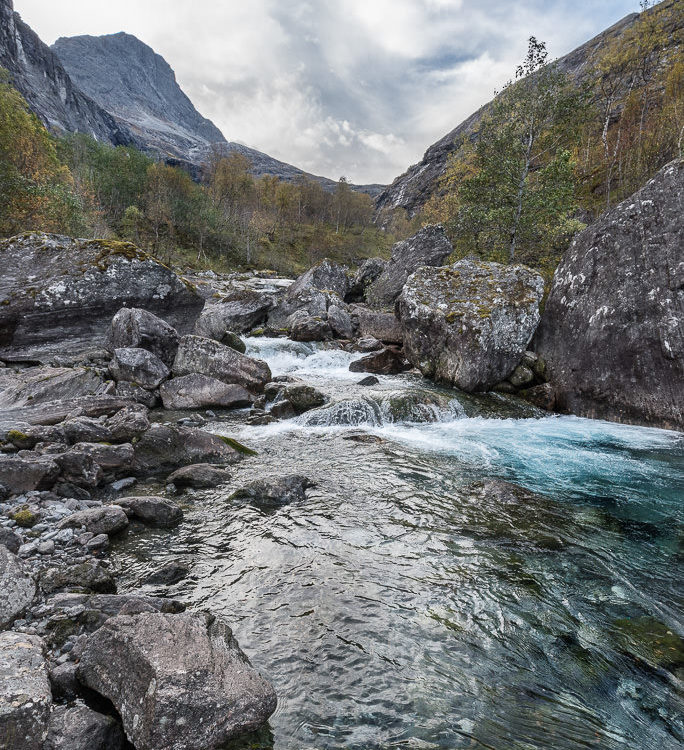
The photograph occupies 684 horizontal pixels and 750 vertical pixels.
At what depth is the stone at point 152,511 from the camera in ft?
24.5

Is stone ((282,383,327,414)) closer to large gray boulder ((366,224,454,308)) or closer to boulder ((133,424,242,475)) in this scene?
boulder ((133,424,242,475))

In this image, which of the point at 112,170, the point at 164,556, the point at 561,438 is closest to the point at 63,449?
the point at 164,556

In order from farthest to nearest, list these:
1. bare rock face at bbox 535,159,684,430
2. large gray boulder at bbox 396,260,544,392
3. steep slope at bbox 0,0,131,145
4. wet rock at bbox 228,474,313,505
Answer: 1. steep slope at bbox 0,0,131,145
2. large gray boulder at bbox 396,260,544,392
3. bare rock face at bbox 535,159,684,430
4. wet rock at bbox 228,474,313,505

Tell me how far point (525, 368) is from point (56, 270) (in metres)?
21.3

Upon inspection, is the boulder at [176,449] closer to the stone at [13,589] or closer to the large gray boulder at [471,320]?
the stone at [13,589]

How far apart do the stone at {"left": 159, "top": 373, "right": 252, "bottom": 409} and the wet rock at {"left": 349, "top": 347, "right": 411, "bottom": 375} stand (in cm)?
787

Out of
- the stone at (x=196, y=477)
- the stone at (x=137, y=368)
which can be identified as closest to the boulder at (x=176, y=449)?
the stone at (x=196, y=477)

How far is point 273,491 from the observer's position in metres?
8.72

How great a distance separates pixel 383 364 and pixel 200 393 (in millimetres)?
10284

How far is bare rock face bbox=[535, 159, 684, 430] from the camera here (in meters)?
13.8

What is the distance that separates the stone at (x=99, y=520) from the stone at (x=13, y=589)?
1.57 m

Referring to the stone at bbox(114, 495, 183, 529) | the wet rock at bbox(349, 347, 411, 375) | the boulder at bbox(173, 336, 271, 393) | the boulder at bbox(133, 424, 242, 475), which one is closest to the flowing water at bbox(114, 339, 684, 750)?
the stone at bbox(114, 495, 183, 529)

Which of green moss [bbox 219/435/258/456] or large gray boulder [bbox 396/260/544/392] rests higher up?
large gray boulder [bbox 396/260/544/392]

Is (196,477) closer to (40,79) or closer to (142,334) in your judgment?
(142,334)
